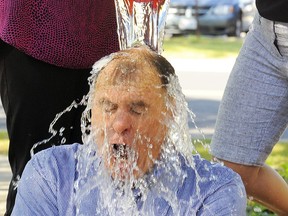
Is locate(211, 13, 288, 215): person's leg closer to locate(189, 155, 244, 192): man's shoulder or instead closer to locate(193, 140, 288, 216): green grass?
locate(189, 155, 244, 192): man's shoulder

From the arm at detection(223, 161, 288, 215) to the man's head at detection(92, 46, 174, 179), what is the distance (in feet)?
4.66

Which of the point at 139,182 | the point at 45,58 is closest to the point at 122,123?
the point at 139,182

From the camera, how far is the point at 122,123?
9.66 ft

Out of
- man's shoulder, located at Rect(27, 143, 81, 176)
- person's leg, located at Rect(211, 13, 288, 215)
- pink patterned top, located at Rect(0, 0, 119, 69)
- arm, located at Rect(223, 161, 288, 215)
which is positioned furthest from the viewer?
arm, located at Rect(223, 161, 288, 215)

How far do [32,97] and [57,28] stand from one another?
286mm

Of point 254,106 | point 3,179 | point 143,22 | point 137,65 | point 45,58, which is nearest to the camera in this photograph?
point 137,65

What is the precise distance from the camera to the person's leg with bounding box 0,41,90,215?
4.05 meters

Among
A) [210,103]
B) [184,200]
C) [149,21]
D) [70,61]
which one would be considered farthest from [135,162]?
[210,103]

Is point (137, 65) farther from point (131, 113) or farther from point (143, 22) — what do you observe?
point (143, 22)

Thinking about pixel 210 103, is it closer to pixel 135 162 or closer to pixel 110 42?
pixel 110 42

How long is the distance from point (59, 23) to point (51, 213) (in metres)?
1.16

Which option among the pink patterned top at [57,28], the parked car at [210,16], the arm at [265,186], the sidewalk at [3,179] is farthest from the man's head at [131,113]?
the parked car at [210,16]

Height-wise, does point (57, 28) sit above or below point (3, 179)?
above

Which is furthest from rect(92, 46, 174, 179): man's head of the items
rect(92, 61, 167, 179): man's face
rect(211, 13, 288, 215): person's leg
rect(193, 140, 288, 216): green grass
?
rect(193, 140, 288, 216): green grass
